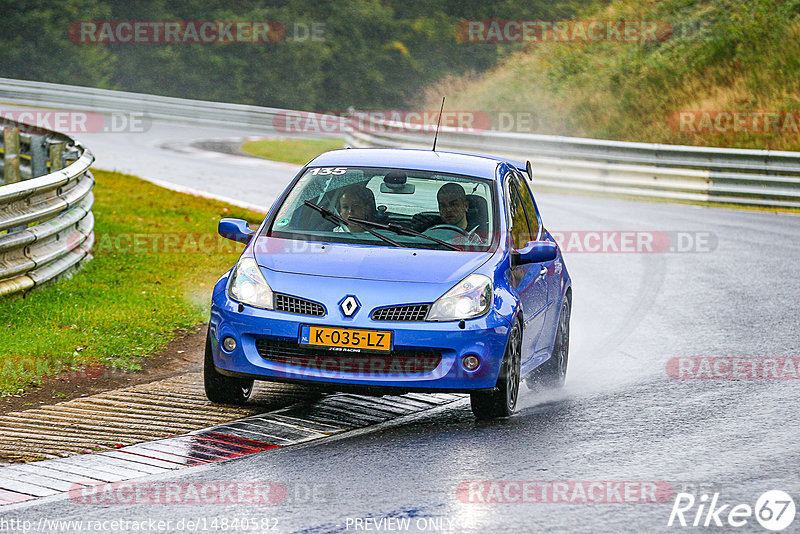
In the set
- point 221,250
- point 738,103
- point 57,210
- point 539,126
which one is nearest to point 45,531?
point 57,210

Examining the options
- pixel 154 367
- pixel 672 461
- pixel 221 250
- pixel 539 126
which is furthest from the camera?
pixel 539 126

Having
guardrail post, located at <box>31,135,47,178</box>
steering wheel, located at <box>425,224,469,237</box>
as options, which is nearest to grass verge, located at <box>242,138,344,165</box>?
guardrail post, located at <box>31,135,47,178</box>

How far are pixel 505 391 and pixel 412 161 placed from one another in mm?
1992

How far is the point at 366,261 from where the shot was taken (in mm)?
7398

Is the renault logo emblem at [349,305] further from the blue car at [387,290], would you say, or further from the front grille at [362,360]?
the front grille at [362,360]

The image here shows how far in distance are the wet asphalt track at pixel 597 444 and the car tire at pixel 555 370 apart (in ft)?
0.45

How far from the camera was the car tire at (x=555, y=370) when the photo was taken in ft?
28.8

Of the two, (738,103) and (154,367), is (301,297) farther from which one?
(738,103)

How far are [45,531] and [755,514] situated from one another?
317cm

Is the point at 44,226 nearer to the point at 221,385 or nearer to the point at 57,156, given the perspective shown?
the point at 221,385

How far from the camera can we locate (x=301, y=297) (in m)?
7.11
